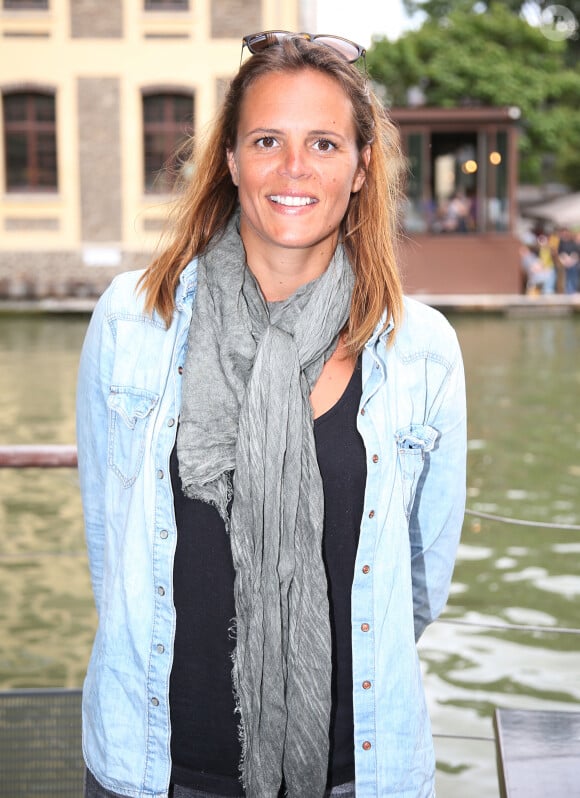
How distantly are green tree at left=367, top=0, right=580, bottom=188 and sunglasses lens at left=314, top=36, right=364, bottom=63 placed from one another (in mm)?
35742

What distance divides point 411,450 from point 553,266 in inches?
1002

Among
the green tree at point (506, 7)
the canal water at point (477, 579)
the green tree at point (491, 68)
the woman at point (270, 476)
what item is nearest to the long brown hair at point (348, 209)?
the woman at point (270, 476)

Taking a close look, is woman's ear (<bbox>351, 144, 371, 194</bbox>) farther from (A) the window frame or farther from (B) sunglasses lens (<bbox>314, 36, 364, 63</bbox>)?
(A) the window frame

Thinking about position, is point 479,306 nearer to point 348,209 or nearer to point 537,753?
point 537,753

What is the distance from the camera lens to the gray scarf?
2043 millimetres

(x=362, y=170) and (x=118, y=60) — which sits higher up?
(x=118, y=60)

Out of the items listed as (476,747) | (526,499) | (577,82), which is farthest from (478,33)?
(476,747)

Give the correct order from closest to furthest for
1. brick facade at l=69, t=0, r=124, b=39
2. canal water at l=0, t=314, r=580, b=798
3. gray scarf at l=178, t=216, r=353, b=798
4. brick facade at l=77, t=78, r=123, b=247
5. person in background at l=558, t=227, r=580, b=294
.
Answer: gray scarf at l=178, t=216, r=353, b=798 < canal water at l=0, t=314, r=580, b=798 < brick facade at l=69, t=0, r=124, b=39 < brick facade at l=77, t=78, r=123, b=247 < person in background at l=558, t=227, r=580, b=294

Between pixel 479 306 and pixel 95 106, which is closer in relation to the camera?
pixel 479 306

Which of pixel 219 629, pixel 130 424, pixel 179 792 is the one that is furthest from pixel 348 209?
pixel 179 792

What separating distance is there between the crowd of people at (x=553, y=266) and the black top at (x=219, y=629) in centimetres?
2501

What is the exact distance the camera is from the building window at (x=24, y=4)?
25984 mm

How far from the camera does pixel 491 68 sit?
3731cm

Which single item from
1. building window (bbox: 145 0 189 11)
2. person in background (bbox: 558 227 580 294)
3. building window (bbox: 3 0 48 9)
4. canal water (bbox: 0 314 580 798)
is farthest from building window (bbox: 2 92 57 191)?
canal water (bbox: 0 314 580 798)
